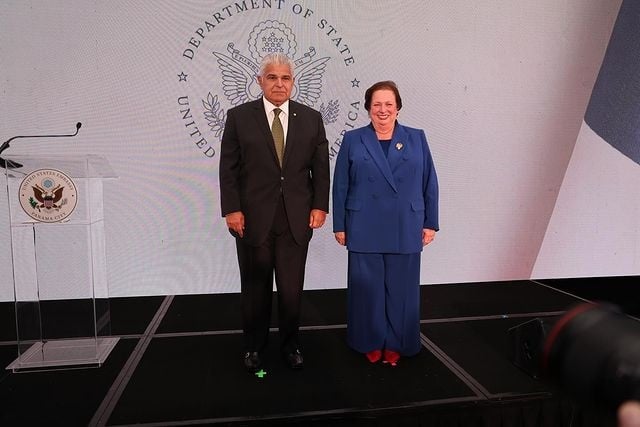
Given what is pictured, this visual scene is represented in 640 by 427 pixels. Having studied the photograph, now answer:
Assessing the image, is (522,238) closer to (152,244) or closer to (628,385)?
(152,244)

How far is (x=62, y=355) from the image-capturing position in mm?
2441

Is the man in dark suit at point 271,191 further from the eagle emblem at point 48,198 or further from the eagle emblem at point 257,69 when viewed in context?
the eagle emblem at point 257,69

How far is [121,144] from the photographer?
3.55 metres

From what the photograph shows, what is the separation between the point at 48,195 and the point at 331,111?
2.05 metres

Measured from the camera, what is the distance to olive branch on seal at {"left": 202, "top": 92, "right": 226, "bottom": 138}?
359 centimetres

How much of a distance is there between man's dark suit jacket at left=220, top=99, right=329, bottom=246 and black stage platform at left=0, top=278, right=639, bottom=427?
0.63 meters

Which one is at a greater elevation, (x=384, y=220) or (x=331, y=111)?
(x=331, y=111)

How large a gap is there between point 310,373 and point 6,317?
7.22 ft

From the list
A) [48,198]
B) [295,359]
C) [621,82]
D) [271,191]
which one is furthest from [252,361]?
[621,82]

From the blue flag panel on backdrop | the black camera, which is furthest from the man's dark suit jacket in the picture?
the blue flag panel on backdrop

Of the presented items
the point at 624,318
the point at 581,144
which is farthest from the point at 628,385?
the point at 581,144

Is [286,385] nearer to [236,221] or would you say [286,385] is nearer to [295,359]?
[295,359]

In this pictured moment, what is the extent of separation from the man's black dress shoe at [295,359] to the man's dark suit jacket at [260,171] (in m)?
0.53

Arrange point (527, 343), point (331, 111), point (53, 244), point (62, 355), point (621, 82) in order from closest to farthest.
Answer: point (527, 343) → point (62, 355) → point (53, 244) → point (331, 111) → point (621, 82)
